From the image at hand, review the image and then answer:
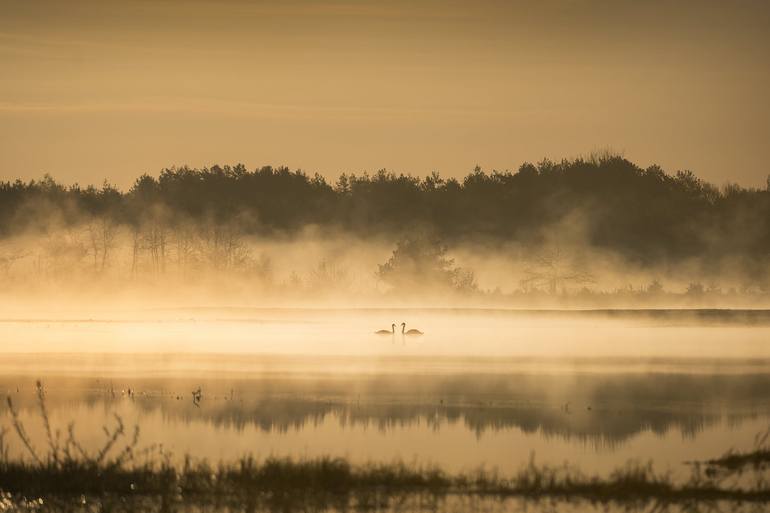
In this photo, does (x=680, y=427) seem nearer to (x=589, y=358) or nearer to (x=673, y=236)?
(x=589, y=358)

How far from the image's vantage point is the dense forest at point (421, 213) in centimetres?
10038

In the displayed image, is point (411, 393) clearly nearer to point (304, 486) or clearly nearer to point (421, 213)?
point (304, 486)

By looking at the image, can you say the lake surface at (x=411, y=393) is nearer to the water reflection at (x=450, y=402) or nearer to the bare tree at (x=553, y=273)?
the water reflection at (x=450, y=402)

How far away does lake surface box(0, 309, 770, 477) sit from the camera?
21.5m

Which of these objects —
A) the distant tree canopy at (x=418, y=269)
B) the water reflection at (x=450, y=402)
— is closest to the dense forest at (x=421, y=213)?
the distant tree canopy at (x=418, y=269)

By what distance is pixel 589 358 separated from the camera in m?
44.0

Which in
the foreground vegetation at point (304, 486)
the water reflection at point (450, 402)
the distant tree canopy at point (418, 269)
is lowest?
the foreground vegetation at point (304, 486)

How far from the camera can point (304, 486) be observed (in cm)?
1717

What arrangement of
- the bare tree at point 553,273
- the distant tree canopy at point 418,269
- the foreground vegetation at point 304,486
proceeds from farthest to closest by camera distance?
the bare tree at point 553,273 < the distant tree canopy at point 418,269 < the foreground vegetation at point 304,486

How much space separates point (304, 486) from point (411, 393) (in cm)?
1321

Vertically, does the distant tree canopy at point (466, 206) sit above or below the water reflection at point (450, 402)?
above

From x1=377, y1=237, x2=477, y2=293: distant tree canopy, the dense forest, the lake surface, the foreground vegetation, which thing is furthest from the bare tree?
the foreground vegetation

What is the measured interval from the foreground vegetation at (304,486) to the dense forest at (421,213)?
78.6 meters

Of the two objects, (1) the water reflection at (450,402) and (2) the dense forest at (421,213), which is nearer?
(1) the water reflection at (450,402)
